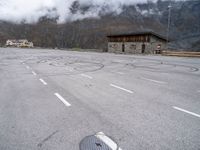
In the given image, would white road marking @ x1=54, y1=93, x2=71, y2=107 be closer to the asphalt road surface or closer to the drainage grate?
the asphalt road surface

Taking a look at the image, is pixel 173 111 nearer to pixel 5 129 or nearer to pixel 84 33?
pixel 5 129

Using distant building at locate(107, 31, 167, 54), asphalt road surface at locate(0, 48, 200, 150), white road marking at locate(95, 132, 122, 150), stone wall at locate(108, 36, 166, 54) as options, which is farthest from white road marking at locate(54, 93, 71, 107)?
stone wall at locate(108, 36, 166, 54)

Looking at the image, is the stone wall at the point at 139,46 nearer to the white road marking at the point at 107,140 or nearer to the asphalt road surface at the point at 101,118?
the asphalt road surface at the point at 101,118

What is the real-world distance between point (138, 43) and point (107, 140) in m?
49.1

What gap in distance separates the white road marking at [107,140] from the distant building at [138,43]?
4551 centimetres

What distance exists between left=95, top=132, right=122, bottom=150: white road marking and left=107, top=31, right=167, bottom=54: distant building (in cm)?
4551

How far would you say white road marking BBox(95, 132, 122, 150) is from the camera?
3733mm

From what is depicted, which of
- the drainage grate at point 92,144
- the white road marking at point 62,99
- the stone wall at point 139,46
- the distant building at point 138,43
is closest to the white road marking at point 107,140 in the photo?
the drainage grate at point 92,144

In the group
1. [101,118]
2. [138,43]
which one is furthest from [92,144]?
[138,43]

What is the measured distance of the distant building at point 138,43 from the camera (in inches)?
1924

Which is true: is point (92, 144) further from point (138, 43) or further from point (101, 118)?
point (138, 43)

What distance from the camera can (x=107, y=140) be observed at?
3.98 metres

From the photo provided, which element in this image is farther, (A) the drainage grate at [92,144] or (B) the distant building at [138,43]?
(B) the distant building at [138,43]

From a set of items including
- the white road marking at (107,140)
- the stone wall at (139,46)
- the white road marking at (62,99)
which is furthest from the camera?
the stone wall at (139,46)
